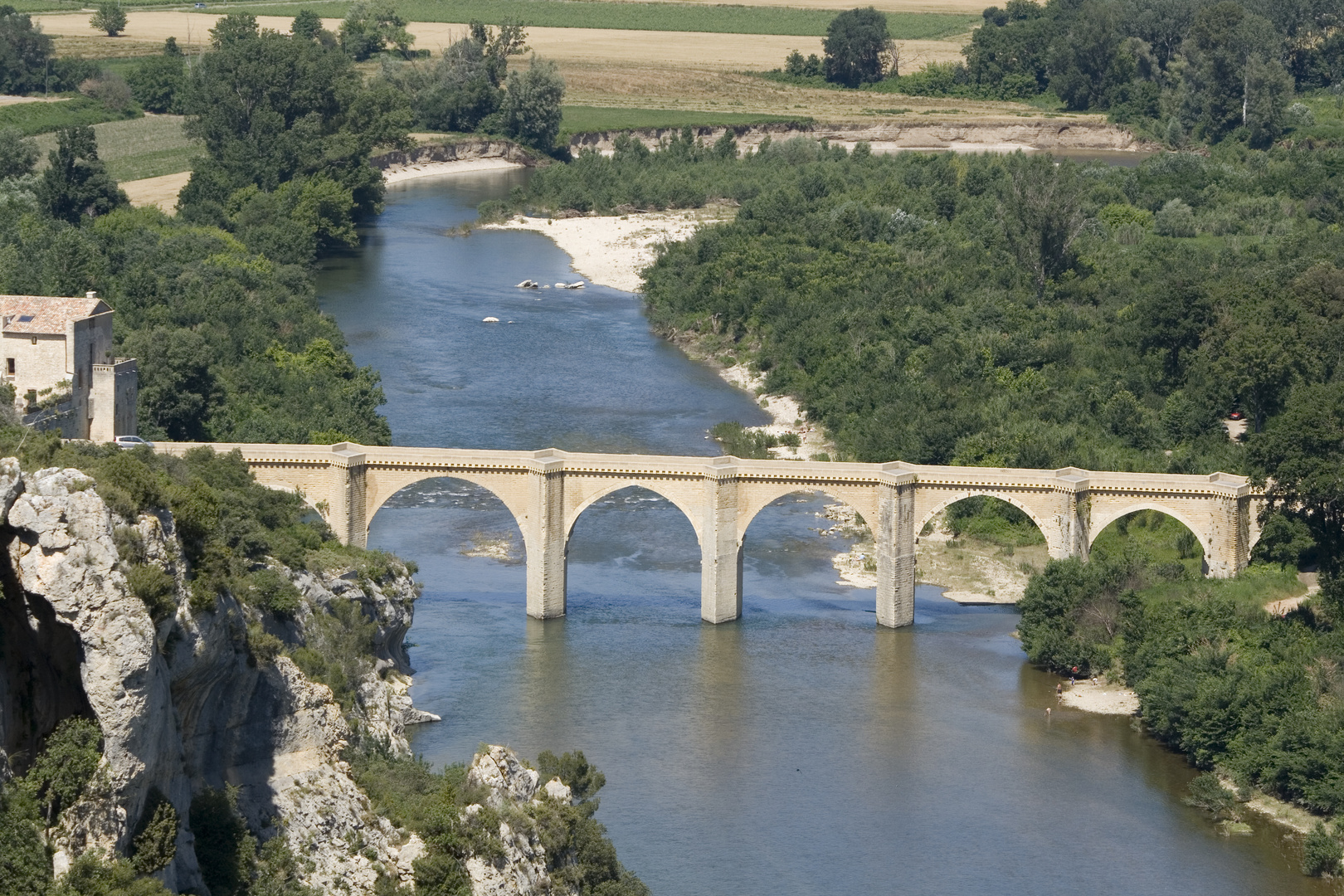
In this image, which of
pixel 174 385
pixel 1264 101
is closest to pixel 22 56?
pixel 1264 101

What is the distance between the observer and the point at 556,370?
11212cm

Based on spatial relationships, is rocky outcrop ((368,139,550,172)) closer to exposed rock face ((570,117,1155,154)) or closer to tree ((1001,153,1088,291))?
exposed rock face ((570,117,1155,154))

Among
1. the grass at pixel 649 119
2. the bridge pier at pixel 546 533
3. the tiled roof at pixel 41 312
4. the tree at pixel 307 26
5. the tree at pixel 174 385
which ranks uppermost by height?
the tree at pixel 307 26

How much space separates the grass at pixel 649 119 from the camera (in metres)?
185

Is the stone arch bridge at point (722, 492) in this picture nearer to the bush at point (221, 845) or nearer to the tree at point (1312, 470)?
the tree at point (1312, 470)

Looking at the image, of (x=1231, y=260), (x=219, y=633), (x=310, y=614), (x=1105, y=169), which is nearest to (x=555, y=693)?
(x=310, y=614)

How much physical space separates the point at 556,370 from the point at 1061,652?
44744 millimetres

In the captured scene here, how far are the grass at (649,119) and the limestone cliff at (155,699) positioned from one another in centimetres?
13573

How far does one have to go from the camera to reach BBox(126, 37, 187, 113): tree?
570ft

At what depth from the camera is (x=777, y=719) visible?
68125mm

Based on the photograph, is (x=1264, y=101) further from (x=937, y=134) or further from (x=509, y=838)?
(x=509, y=838)

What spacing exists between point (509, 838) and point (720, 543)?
28424 mm

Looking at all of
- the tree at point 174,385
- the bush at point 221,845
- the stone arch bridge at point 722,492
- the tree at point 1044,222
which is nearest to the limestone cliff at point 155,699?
the bush at point 221,845

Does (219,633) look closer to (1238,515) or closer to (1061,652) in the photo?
(1061,652)
